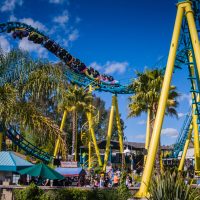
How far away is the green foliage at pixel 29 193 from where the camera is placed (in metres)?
12.8

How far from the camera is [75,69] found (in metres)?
35.2

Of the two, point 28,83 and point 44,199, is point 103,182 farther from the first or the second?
point 28,83

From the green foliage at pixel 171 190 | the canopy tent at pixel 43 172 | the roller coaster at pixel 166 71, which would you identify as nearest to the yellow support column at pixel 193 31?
the roller coaster at pixel 166 71

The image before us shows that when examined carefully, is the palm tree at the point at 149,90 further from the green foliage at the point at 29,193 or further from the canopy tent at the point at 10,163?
the green foliage at the point at 29,193

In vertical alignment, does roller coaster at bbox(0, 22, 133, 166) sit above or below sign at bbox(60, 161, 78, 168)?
above

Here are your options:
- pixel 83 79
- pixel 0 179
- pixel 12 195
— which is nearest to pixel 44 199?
pixel 12 195

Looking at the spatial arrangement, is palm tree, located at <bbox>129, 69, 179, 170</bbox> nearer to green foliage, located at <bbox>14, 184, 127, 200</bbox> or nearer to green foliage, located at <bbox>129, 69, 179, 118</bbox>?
green foliage, located at <bbox>129, 69, 179, 118</bbox>

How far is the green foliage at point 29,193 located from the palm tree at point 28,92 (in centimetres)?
275

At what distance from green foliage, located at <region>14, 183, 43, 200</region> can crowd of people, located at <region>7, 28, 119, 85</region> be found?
62.7 ft

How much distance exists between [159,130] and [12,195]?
242 inches

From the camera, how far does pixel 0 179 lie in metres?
18.6

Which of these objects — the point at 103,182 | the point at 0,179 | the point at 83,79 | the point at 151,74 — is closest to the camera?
the point at 0,179

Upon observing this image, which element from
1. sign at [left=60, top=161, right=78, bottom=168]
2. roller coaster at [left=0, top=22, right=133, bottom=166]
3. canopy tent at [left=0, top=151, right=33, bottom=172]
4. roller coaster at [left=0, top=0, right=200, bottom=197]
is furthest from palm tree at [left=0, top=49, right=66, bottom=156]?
roller coaster at [left=0, top=22, right=133, bottom=166]

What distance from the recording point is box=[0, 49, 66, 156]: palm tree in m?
11.1
